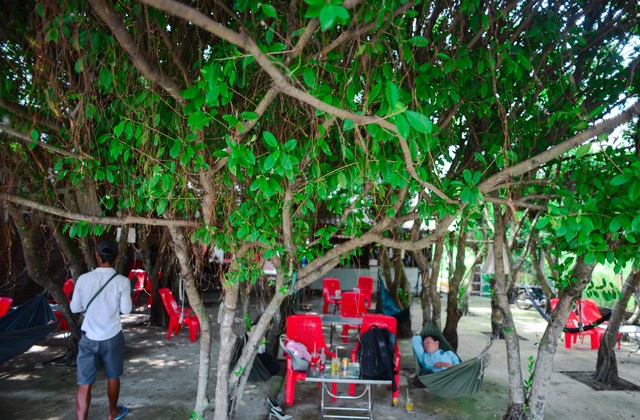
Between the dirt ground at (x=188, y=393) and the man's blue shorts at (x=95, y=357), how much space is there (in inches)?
24.8

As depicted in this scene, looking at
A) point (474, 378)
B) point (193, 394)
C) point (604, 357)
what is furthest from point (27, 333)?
point (604, 357)

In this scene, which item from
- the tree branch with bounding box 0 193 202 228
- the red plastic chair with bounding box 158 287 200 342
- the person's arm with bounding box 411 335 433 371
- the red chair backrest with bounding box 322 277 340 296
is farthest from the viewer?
the red chair backrest with bounding box 322 277 340 296

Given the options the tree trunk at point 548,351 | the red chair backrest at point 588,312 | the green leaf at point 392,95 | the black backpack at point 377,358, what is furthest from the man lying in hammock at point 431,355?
the red chair backrest at point 588,312

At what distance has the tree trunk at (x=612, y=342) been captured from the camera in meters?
4.89

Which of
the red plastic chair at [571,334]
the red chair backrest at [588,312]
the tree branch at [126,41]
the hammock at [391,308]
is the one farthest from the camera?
the red chair backrest at [588,312]

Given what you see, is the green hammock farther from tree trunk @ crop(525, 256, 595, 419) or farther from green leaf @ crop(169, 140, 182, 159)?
green leaf @ crop(169, 140, 182, 159)

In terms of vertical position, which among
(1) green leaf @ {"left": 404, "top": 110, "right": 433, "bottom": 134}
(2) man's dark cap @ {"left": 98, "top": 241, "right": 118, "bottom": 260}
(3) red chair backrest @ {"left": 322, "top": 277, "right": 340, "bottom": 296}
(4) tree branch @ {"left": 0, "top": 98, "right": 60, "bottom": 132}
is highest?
(4) tree branch @ {"left": 0, "top": 98, "right": 60, "bottom": 132}

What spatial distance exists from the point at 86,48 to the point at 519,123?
9.58 feet

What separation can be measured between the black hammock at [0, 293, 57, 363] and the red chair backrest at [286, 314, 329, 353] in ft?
7.77

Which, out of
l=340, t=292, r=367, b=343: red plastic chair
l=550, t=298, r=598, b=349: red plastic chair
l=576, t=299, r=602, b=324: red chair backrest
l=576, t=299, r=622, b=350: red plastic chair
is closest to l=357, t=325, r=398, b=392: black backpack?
l=340, t=292, r=367, b=343: red plastic chair

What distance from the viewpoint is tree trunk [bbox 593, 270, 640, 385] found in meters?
4.89

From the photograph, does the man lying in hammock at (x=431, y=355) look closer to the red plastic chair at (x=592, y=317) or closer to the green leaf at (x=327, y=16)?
the green leaf at (x=327, y=16)

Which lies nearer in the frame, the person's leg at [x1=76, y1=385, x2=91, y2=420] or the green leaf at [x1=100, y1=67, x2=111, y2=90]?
the green leaf at [x1=100, y1=67, x2=111, y2=90]

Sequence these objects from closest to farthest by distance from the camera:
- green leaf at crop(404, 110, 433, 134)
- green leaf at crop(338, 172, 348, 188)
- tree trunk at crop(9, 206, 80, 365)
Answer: green leaf at crop(404, 110, 433, 134), green leaf at crop(338, 172, 348, 188), tree trunk at crop(9, 206, 80, 365)
